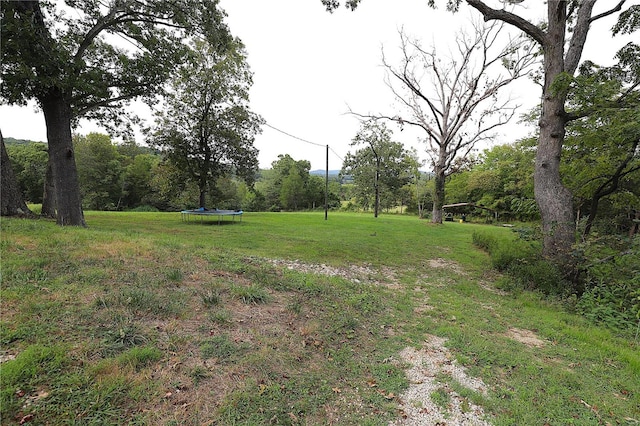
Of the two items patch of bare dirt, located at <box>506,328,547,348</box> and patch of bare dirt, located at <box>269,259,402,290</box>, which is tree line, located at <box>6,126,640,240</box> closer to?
patch of bare dirt, located at <box>269,259,402,290</box>

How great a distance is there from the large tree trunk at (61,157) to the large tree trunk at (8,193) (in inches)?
57.1

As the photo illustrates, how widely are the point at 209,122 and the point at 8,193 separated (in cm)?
954

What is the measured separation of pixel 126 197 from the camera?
110ft

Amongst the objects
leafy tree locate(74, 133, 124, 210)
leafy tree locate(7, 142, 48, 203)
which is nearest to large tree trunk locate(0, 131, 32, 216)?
leafy tree locate(74, 133, 124, 210)

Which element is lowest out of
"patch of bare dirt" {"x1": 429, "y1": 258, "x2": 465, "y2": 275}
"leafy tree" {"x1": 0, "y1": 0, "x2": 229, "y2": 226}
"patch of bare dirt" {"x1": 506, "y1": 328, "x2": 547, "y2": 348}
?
"patch of bare dirt" {"x1": 506, "y1": 328, "x2": 547, "y2": 348}

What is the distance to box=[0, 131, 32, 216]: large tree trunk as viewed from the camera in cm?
775

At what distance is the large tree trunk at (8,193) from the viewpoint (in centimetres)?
775

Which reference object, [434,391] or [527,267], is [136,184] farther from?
[434,391]

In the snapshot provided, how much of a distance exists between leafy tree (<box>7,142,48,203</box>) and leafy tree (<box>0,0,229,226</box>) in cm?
2626

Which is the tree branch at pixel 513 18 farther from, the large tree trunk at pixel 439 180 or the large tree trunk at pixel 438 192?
the large tree trunk at pixel 438 192

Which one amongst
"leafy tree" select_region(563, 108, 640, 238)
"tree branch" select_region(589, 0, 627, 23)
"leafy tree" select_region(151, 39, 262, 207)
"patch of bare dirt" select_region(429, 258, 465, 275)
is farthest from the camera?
"leafy tree" select_region(151, 39, 262, 207)

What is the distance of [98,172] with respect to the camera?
30.2m

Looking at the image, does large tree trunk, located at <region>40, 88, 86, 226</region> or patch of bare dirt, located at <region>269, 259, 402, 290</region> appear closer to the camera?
patch of bare dirt, located at <region>269, 259, 402, 290</region>

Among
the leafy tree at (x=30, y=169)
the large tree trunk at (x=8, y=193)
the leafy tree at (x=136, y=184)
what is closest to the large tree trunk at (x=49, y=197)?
the large tree trunk at (x=8, y=193)
